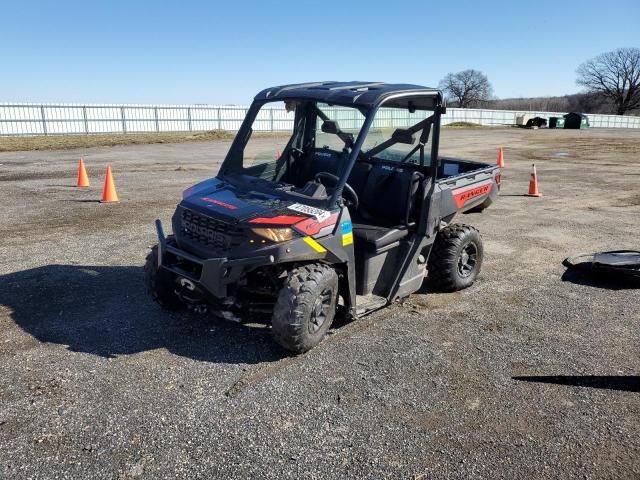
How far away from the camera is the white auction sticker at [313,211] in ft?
13.8

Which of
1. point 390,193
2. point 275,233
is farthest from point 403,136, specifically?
point 275,233

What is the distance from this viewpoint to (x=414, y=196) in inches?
201

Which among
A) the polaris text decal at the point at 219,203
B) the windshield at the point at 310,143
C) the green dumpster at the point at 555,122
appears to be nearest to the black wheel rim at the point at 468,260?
the windshield at the point at 310,143

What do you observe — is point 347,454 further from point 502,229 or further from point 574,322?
point 502,229

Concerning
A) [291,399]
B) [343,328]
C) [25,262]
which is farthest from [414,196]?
[25,262]

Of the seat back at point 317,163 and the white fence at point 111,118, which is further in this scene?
the white fence at point 111,118

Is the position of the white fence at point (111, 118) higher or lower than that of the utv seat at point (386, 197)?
higher

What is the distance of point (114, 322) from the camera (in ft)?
15.9

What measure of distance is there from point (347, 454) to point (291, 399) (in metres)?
0.68

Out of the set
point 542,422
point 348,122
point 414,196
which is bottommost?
point 542,422

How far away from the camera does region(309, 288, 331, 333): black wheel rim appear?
166 inches

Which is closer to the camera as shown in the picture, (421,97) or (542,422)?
(542,422)

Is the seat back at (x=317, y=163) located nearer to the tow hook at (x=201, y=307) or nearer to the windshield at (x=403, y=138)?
the windshield at (x=403, y=138)

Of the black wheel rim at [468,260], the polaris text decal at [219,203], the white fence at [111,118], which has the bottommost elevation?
the black wheel rim at [468,260]
